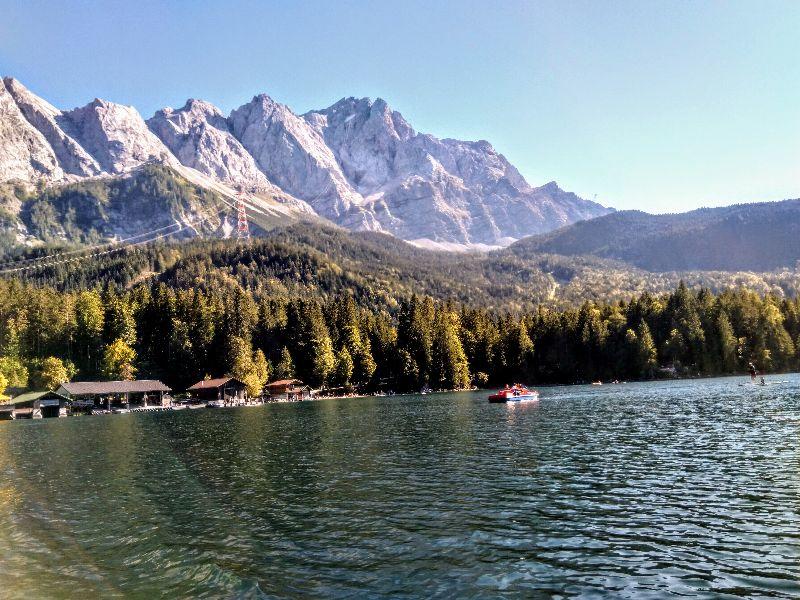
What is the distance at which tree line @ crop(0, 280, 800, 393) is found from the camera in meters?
159

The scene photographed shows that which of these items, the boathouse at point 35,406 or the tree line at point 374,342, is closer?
the boathouse at point 35,406

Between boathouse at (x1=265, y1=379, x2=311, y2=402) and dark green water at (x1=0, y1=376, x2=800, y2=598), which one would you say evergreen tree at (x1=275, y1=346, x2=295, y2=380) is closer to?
boathouse at (x1=265, y1=379, x2=311, y2=402)

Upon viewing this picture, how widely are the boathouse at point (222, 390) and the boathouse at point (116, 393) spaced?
28.9ft

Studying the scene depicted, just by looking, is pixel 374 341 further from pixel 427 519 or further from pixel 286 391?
pixel 427 519

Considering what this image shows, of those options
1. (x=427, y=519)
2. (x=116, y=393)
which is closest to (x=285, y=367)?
(x=116, y=393)

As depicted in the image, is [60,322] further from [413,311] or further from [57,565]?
[57,565]

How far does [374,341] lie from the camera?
180 meters

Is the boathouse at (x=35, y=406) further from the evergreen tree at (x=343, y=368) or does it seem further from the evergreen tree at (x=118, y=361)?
the evergreen tree at (x=343, y=368)

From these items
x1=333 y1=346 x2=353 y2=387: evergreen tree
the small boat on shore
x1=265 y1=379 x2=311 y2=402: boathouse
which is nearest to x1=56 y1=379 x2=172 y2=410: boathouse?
x1=265 y1=379 x2=311 y2=402: boathouse

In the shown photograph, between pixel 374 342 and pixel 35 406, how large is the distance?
302ft

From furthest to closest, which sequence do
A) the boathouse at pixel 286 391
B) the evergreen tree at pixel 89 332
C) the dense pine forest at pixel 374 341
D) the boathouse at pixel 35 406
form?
the evergreen tree at pixel 89 332, the boathouse at pixel 286 391, the dense pine forest at pixel 374 341, the boathouse at pixel 35 406

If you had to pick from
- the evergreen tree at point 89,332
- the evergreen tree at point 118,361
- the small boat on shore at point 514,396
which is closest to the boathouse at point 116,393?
the evergreen tree at point 118,361

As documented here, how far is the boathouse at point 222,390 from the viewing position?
156 m

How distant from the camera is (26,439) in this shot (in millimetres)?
74062
